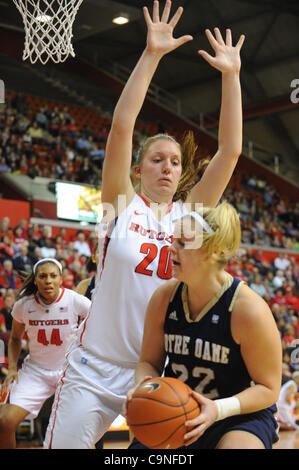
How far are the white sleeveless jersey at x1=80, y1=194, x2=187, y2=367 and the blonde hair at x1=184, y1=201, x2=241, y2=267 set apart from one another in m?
0.45

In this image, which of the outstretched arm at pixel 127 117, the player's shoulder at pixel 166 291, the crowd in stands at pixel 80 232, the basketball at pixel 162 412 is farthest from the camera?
the crowd in stands at pixel 80 232

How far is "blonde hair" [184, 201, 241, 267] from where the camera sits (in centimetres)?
247

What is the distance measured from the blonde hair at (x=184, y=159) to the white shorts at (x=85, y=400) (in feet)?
3.20

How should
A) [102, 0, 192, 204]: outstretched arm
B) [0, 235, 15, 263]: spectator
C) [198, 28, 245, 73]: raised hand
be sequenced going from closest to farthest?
[102, 0, 192, 204]: outstretched arm, [198, 28, 245, 73]: raised hand, [0, 235, 15, 263]: spectator

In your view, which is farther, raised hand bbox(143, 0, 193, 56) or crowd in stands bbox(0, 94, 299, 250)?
crowd in stands bbox(0, 94, 299, 250)

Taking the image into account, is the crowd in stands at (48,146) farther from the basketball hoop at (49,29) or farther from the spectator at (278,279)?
the basketball hoop at (49,29)

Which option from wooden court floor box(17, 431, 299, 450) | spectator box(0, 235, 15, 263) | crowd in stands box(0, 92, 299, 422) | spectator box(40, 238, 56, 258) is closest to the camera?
wooden court floor box(17, 431, 299, 450)

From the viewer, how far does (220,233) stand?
248 centimetres

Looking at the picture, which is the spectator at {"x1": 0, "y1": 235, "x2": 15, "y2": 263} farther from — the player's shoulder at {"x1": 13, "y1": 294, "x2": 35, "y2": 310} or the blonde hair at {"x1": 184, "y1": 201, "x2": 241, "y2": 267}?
the blonde hair at {"x1": 184, "y1": 201, "x2": 241, "y2": 267}

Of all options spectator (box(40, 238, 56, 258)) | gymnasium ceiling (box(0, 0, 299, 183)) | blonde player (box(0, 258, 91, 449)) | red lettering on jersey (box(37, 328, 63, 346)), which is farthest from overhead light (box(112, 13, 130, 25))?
red lettering on jersey (box(37, 328, 63, 346))

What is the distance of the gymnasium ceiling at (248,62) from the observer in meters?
19.4

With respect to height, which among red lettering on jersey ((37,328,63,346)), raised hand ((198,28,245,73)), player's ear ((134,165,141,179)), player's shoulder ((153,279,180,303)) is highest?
raised hand ((198,28,245,73))

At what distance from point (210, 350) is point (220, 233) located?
18.3 inches

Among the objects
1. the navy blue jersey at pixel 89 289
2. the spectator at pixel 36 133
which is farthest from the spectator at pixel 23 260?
the spectator at pixel 36 133
